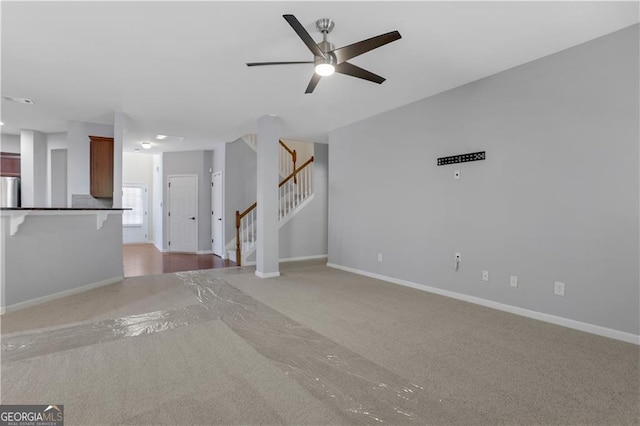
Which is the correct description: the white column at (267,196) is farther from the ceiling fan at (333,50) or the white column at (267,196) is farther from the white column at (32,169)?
the white column at (32,169)

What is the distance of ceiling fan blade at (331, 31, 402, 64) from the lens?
2423 millimetres

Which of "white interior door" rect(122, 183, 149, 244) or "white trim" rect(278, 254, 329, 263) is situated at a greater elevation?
"white interior door" rect(122, 183, 149, 244)

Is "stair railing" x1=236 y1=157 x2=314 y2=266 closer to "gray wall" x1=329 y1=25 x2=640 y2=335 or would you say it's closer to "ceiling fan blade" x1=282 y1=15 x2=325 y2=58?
"gray wall" x1=329 y1=25 x2=640 y2=335

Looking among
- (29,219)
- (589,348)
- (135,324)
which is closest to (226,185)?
(29,219)

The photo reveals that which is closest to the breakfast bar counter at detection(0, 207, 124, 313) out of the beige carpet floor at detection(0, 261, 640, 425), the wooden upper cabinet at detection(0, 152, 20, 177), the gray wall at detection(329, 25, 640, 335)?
the beige carpet floor at detection(0, 261, 640, 425)

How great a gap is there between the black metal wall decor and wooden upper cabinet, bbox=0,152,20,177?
8.78m

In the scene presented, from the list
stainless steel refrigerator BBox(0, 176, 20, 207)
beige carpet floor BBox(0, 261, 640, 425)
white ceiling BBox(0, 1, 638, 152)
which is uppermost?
white ceiling BBox(0, 1, 638, 152)

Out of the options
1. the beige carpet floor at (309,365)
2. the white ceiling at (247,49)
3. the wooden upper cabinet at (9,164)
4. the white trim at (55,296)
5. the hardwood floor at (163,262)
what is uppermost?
the white ceiling at (247,49)

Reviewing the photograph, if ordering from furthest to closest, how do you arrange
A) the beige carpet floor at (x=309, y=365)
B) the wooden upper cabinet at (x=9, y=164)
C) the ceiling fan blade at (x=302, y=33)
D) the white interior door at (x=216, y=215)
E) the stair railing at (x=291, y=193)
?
the white interior door at (x=216, y=215) → the stair railing at (x=291, y=193) → the wooden upper cabinet at (x=9, y=164) → the ceiling fan blade at (x=302, y=33) → the beige carpet floor at (x=309, y=365)

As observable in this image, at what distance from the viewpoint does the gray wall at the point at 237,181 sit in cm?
759

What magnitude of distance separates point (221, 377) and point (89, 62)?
3.53 metres

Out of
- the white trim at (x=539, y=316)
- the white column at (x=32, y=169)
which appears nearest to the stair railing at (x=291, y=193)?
the white trim at (x=539, y=316)

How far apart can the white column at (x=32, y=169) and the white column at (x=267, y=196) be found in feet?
16.2

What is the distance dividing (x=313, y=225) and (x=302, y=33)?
512 centimetres
